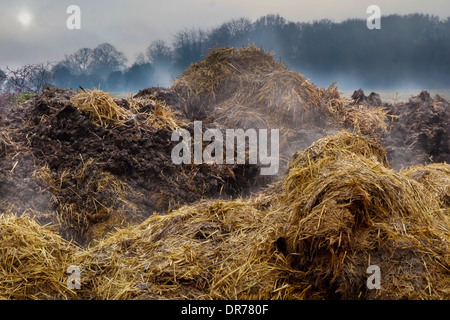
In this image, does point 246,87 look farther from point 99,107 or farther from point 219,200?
point 219,200

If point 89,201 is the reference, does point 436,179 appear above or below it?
above

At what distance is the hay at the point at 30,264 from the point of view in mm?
3123

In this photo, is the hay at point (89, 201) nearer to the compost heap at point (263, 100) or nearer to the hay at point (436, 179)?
the compost heap at point (263, 100)

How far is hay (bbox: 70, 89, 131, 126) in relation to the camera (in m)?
5.81

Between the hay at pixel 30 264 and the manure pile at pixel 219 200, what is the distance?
0.04 feet

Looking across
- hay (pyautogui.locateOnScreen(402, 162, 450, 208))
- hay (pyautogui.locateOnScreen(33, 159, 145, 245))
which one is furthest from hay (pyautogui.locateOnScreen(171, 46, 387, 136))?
hay (pyautogui.locateOnScreen(33, 159, 145, 245))

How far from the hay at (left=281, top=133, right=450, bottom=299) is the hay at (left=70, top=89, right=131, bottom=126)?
331 centimetres

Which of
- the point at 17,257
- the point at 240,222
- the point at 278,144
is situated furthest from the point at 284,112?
the point at 17,257
